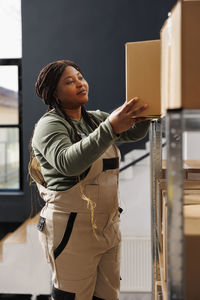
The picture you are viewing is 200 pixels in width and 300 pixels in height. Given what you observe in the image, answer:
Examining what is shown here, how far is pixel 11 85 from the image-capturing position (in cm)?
397

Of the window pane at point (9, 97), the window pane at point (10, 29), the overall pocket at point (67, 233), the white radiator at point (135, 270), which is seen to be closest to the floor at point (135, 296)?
the white radiator at point (135, 270)

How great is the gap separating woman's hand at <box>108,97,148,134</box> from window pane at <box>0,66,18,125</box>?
2852 mm

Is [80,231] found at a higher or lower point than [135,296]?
higher

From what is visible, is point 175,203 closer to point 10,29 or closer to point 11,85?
point 11,85

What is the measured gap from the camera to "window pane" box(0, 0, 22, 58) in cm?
393

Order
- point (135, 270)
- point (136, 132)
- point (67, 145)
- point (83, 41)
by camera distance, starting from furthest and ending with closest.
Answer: point (83, 41) < point (135, 270) < point (136, 132) < point (67, 145)

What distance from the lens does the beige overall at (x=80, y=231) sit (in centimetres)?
158

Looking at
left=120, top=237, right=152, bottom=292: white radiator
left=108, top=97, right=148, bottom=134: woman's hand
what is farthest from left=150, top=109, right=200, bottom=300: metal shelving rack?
left=120, top=237, right=152, bottom=292: white radiator

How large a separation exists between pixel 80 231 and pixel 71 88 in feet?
2.00

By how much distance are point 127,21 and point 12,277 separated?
8.47 feet

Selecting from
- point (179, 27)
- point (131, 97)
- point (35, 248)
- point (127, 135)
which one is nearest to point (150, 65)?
point (131, 97)

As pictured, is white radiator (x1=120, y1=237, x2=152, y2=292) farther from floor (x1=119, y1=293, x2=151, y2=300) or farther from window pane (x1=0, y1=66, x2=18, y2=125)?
window pane (x1=0, y1=66, x2=18, y2=125)

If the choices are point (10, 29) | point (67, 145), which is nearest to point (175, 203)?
point (67, 145)

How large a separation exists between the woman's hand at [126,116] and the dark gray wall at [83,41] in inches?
95.0
